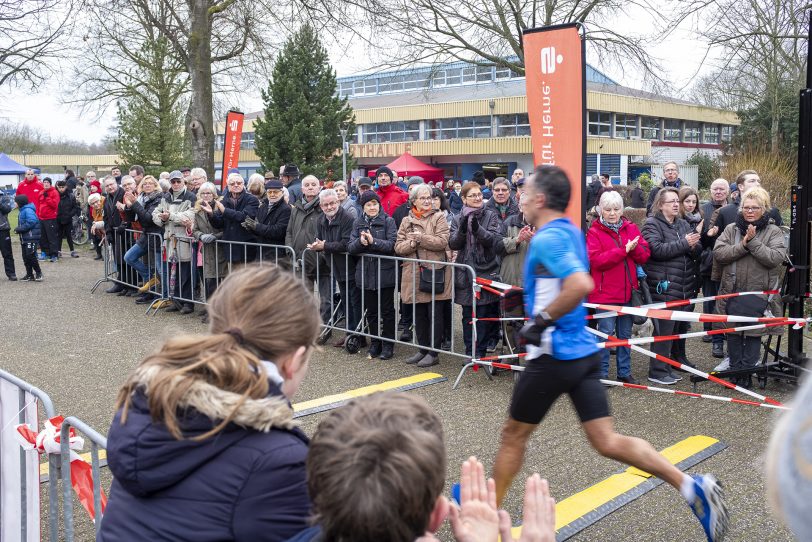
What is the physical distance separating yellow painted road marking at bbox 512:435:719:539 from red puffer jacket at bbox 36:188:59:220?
16.0 meters

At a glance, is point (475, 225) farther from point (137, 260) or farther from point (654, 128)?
point (654, 128)

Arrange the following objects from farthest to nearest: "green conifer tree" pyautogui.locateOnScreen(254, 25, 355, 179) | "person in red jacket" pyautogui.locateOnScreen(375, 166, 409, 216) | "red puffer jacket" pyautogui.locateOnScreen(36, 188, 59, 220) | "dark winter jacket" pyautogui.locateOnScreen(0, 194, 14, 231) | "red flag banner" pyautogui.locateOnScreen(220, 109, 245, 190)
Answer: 1. "green conifer tree" pyautogui.locateOnScreen(254, 25, 355, 179)
2. "red puffer jacket" pyautogui.locateOnScreen(36, 188, 59, 220)
3. "red flag banner" pyautogui.locateOnScreen(220, 109, 245, 190)
4. "dark winter jacket" pyautogui.locateOnScreen(0, 194, 14, 231)
5. "person in red jacket" pyautogui.locateOnScreen(375, 166, 409, 216)

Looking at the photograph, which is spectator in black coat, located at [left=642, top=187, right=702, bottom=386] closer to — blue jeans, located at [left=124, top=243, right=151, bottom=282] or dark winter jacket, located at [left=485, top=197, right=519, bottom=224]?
dark winter jacket, located at [left=485, top=197, right=519, bottom=224]

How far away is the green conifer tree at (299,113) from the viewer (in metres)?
36.1

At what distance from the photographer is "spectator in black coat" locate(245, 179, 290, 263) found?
405 inches

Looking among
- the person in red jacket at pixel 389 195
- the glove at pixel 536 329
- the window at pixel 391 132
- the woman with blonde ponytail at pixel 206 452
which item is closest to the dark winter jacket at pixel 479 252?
the person in red jacket at pixel 389 195

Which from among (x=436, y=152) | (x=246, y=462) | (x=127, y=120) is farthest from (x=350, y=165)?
(x=246, y=462)

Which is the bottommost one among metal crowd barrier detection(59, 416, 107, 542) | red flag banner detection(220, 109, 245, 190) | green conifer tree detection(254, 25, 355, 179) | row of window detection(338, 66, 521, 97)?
metal crowd barrier detection(59, 416, 107, 542)

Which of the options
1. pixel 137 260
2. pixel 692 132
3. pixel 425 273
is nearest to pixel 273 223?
pixel 425 273

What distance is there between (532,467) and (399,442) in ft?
12.8

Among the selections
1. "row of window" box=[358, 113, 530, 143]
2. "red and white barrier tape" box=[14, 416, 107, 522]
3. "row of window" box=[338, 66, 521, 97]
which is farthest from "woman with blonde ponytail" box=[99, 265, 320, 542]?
"row of window" box=[358, 113, 530, 143]

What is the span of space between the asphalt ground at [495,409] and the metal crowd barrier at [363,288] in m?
0.31

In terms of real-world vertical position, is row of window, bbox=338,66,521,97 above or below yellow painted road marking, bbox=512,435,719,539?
above

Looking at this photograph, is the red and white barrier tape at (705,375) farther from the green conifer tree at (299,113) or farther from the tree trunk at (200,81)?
the green conifer tree at (299,113)
